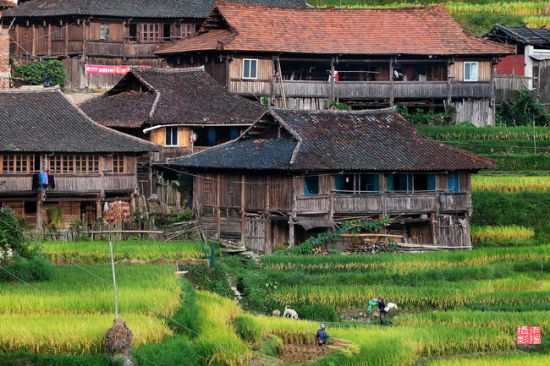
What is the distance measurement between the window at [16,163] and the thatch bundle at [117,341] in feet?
60.3

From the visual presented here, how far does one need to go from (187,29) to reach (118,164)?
18.0m

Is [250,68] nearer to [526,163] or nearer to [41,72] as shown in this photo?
[41,72]

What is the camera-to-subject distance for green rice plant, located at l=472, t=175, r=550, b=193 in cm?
5959

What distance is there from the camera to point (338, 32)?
67.6 m

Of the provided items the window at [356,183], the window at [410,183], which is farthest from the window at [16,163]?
the window at [410,183]

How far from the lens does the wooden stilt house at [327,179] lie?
5375cm

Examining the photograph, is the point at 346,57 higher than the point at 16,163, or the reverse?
→ the point at 346,57

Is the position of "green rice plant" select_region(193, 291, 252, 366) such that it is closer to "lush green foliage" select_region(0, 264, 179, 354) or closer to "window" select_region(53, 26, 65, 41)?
"lush green foliage" select_region(0, 264, 179, 354)

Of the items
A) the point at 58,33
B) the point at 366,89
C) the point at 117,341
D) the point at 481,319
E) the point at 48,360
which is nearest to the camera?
the point at 48,360

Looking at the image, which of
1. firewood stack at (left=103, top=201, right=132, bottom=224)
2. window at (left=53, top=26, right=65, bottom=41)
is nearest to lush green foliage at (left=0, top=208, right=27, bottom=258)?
firewood stack at (left=103, top=201, right=132, bottom=224)

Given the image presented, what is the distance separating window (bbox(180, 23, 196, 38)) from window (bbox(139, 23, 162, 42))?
1050mm

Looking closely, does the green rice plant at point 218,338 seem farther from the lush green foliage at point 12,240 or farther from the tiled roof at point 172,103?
the tiled roof at point 172,103

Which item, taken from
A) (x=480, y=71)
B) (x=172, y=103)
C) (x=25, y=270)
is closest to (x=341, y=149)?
(x=172, y=103)

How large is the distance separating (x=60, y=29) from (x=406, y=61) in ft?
52.3
